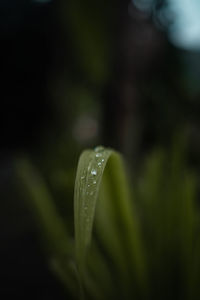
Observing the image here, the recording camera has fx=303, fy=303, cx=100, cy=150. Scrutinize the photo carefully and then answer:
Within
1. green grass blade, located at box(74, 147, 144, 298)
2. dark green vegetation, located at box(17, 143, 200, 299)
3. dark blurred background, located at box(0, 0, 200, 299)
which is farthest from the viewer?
dark blurred background, located at box(0, 0, 200, 299)

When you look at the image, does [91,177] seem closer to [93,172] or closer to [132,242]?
[93,172]

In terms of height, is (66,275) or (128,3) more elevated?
(128,3)

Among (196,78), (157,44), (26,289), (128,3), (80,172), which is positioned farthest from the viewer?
(196,78)

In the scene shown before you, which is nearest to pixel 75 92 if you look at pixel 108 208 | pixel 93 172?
pixel 108 208

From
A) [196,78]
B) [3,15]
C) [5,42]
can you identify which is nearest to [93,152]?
[196,78]

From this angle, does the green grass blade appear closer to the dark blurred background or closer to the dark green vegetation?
the dark green vegetation

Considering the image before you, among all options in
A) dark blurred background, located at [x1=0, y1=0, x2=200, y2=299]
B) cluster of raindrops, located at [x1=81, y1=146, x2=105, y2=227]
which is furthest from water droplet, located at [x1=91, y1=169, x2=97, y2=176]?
dark blurred background, located at [x1=0, y1=0, x2=200, y2=299]

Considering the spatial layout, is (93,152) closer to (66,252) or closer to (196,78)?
(66,252)

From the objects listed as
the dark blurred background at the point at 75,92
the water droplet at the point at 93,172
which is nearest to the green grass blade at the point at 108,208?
the water droplet at the point at 93,172

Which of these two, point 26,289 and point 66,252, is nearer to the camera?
point 66,252
